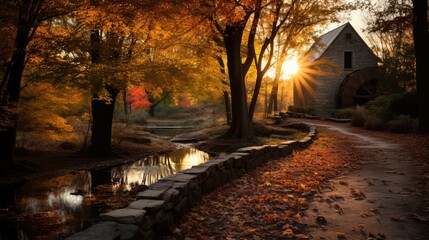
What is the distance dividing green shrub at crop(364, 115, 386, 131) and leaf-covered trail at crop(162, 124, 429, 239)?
1019cm

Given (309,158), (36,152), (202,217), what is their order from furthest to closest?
(36,152)
(309,158)
(202,217)

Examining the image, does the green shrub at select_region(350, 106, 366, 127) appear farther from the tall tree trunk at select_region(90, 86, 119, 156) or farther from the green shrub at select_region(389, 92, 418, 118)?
the tall tree trunk at select_region(90, 86, 119, 156)

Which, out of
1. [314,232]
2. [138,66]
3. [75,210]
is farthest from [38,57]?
[314,232]

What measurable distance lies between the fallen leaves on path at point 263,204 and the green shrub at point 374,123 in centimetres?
1040

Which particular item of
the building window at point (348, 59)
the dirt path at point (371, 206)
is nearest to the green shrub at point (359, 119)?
the building window at point (348, 59)

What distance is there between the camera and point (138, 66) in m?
12.2

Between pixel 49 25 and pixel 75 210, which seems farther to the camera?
pixel 49 25

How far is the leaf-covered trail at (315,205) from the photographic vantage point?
4.72m

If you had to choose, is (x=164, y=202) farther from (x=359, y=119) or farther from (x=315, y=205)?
(x=359, y=119)

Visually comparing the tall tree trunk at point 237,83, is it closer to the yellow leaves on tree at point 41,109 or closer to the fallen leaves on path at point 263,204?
Result: the fallen leaves on path at point 263,204

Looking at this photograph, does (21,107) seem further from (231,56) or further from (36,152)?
(231,56)

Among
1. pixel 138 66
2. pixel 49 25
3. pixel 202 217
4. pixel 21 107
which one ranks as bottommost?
pixel 202 217

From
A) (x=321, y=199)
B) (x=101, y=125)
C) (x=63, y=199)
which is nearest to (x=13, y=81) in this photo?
(x=63, y=199)

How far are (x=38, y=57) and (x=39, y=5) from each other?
2.06 meters
